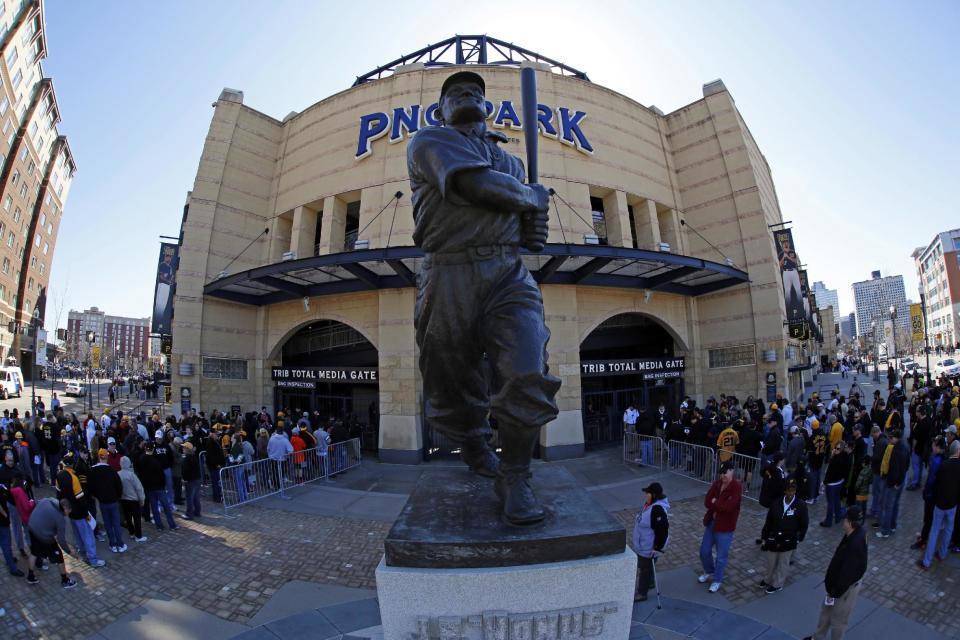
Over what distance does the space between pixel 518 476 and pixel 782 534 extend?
4720 millimetres

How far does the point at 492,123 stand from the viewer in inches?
680

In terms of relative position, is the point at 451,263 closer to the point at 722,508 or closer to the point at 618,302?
the point at 722,508

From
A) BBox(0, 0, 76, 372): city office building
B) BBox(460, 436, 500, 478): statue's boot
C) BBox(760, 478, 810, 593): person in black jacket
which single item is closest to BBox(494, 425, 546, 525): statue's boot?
BBox(460, 436, 500, 478): statue's boot

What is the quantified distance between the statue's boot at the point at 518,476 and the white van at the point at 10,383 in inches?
1619

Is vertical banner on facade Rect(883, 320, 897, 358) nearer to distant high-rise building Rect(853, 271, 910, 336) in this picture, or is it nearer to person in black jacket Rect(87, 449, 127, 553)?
person in black jacket Rect(87, 449, 127, 553)

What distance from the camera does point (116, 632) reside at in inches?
209

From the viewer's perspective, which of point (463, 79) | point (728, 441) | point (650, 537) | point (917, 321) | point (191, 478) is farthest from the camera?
point (917, 321)

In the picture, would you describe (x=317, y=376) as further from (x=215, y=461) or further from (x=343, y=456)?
(x=215, y=461)

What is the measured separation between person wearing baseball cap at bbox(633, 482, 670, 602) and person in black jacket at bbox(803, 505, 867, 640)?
65.1 inches

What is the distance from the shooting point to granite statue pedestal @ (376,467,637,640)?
111 inches

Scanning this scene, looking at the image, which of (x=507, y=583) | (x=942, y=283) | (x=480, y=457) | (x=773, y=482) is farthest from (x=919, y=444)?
(x=942, y=283)

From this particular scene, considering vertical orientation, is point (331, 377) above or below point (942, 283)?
below

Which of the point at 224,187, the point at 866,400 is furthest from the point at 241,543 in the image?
the point at 866,400

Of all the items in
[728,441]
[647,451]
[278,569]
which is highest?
[728,441]
